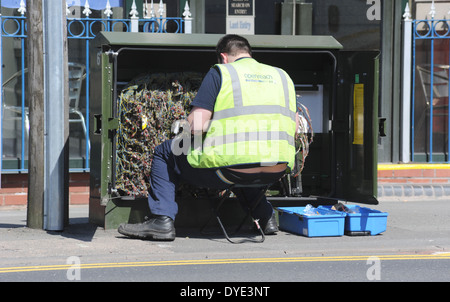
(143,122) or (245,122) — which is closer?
(245,122)

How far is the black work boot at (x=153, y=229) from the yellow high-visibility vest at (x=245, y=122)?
2.12ft

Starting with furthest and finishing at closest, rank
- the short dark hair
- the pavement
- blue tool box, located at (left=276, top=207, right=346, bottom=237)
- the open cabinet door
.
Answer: the open cabinet door → blue tool box, located at (left=276, top=207, right=346, bottom=237) → the short dark hair → the pavement

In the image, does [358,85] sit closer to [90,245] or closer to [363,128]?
[363,128]

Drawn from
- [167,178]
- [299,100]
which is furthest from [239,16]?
[167,178]

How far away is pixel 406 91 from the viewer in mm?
11734

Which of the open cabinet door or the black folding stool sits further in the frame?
the open cabinet door

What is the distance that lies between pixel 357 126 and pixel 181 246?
2.24 m

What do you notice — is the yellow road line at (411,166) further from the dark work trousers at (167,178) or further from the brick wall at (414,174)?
the dark work trousers at (167,178)

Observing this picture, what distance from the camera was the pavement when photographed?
674 centimetres

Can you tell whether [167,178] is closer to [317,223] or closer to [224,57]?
[224,57]

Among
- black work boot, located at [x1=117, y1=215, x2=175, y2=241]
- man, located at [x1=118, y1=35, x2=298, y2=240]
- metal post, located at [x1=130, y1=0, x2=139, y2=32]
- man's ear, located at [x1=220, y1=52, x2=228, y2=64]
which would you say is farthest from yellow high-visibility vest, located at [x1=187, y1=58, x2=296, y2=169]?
metal post, located at [x1=130, y1=0, x2=139, y2=32]

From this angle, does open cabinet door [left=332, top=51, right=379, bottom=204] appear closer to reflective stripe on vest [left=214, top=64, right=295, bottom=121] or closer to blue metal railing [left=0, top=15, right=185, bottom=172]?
reflective stripe on vest [left=214, top=64, right=295, bottom=121]

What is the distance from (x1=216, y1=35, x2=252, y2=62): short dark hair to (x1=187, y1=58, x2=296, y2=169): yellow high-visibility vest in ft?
0.64

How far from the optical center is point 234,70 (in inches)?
281
